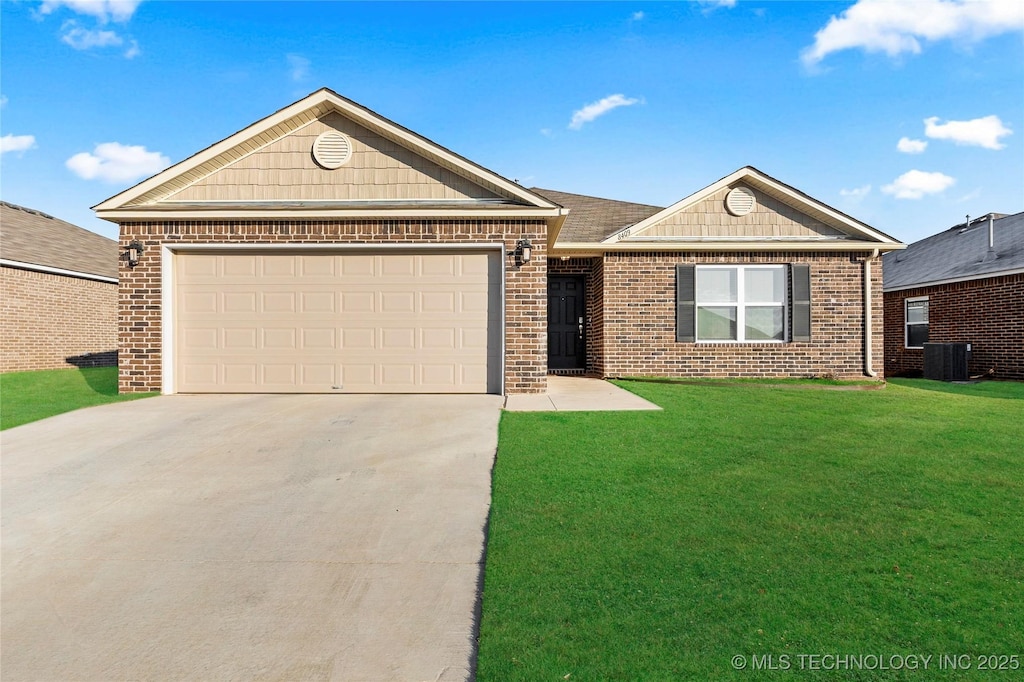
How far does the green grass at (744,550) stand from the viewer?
2420 millimetres

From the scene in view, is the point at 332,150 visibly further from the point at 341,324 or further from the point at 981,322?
the point at 981,322

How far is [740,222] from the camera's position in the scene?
12.0 metres

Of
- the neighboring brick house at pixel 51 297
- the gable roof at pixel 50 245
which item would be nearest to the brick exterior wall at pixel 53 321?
the neighboring brick house at pixel 51 297

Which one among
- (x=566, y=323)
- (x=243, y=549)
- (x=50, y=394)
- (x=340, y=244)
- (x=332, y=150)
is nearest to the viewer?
(x=243, y=549)

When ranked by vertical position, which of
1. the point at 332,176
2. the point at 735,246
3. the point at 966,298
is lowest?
the point at 966,298

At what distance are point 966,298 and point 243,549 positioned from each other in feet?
59.5

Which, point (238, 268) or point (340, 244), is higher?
point (340, 244)

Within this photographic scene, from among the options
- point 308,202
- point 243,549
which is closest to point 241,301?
point 308,202

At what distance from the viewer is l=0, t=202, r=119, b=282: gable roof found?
46.7 ft

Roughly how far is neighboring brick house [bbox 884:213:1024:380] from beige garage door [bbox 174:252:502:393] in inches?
530

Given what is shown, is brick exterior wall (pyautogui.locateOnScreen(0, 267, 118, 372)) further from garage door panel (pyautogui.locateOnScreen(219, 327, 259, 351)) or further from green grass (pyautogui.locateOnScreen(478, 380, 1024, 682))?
green grass (pyautogui.locateOnScreen(478, 380, 1024, 682))

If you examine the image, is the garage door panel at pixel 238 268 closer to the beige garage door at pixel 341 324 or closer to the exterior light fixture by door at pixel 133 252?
the beige garage door at pixel 341 324

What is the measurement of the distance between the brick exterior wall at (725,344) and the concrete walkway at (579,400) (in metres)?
2.13

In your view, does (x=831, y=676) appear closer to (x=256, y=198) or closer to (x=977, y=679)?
(x=977, y=679)
